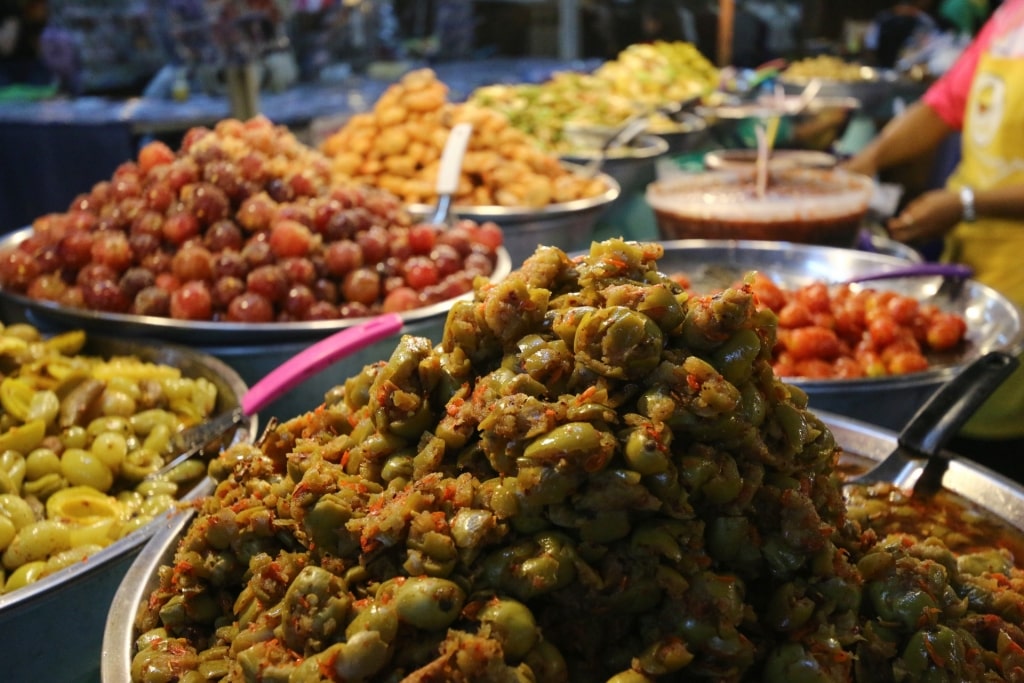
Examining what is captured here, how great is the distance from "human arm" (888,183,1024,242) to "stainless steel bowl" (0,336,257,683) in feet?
8.23

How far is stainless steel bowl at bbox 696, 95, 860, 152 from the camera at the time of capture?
172 inches

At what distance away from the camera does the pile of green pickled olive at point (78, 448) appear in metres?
1.31

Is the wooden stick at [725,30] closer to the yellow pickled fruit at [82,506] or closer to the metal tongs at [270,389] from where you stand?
the metal tongs at [270,389]

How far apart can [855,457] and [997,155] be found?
2.18 metres

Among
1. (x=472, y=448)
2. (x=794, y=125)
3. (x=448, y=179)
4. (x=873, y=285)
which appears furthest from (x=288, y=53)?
(x=472, y=448)

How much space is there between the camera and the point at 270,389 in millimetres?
1482

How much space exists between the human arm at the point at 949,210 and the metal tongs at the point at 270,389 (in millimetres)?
2090

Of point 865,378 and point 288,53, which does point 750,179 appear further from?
point 288,53

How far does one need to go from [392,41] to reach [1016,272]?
222 inches

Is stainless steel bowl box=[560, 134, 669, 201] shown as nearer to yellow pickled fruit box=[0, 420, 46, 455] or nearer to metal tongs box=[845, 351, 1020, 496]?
metal tongs box=[845, 351, 1020, 496]

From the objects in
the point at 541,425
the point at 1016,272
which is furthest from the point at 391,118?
the point at 541,425

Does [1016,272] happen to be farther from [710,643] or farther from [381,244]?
[710,643]

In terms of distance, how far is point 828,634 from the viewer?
81 cm

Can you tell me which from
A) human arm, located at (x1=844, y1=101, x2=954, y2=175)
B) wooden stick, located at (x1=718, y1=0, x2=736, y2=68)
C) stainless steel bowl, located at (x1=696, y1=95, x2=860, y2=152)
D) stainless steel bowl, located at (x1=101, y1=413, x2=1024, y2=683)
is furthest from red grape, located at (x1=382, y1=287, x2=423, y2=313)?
wooden stick, located at (x1=718, y1=0, x2=736, y2=68)
